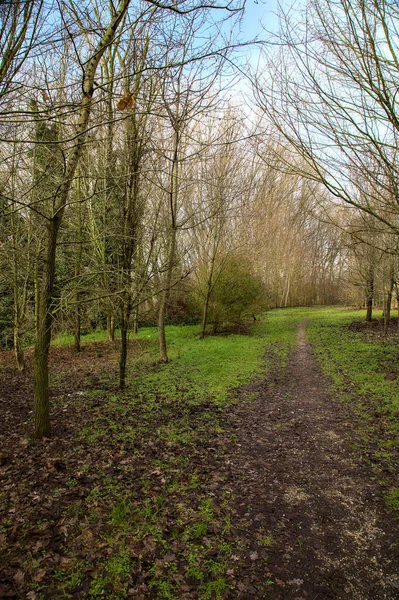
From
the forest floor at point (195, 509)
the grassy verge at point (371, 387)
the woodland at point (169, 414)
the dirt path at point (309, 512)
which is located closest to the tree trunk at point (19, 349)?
the woodland at point (169, 414)

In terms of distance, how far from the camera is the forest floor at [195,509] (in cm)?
300

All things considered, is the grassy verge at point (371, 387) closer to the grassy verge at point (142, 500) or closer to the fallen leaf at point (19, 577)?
the grassy verge at point (142, 500)

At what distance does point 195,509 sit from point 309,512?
49.5 inches

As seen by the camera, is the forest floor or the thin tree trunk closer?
the forest floor

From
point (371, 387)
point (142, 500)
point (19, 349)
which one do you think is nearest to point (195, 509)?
point (142, 500)

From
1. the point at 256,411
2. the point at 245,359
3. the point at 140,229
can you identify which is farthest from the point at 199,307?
the point at 256,411

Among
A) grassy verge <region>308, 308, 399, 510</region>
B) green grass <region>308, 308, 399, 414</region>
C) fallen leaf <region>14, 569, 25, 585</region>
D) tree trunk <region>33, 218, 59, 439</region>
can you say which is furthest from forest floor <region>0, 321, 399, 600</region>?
green grass <region>308, 308, 399, 414</region>

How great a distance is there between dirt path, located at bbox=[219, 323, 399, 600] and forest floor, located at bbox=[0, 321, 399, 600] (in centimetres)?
1

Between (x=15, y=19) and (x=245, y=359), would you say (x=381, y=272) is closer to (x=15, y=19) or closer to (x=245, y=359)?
(x=245, y=359)

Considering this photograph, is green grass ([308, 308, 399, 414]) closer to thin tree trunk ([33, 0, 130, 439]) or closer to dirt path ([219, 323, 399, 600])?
dirt path ([219, 323, 399, 600])

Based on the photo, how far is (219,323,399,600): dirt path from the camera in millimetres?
2973

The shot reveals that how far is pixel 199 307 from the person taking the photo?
1859 centimetres

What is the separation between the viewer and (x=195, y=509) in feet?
13.0

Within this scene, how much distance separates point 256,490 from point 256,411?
9.21 feet
